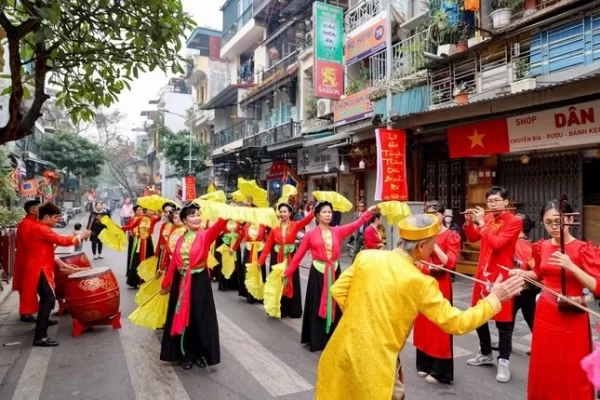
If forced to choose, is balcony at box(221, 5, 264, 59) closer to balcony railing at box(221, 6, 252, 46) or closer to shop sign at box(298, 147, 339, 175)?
balcony railing at box(221, 6, 252, 46)

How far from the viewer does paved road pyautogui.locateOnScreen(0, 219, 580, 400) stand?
3.96 meters

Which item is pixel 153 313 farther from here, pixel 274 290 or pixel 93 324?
pixel 274 290

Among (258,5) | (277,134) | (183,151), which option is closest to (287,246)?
(277,134)

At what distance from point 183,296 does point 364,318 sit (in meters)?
2.69

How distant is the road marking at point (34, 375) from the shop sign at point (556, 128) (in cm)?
831

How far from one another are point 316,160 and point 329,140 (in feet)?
7.04

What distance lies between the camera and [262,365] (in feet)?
15.3

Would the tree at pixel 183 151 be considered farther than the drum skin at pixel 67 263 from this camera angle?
Yes

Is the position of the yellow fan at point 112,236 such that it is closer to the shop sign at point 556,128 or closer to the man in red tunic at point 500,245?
the man in red tunic at point 500,245

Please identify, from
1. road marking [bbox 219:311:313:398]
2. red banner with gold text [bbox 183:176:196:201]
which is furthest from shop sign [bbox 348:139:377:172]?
red banner with gold text [bbox 183:176:196:201]

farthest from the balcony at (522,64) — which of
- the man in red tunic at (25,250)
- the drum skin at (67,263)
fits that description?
the man in red tunic at (25,250)

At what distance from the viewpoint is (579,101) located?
741 centimetres

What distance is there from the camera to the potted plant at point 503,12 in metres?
8.59

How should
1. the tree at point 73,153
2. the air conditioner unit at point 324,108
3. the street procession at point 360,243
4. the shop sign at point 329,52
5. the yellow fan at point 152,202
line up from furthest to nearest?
1. the tree at point 73,153
2. the air conditioner unit at point 324,108
3. the shop sign at point 329,52
4. the yellow fan at point 152,202
5. the street procession at point 360,243
